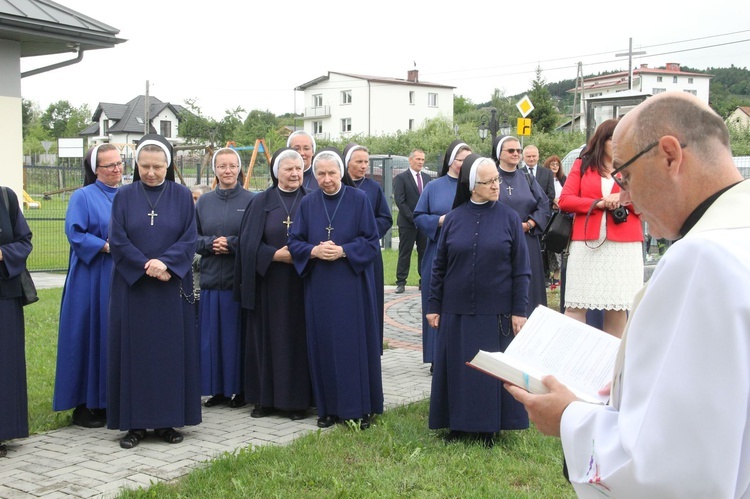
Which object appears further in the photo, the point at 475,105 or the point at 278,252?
the point at 475,105

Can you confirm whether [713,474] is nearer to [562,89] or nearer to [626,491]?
[626,491]

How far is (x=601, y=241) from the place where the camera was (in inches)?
280

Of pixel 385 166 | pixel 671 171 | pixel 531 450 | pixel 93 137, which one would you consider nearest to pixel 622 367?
pixel 671 171

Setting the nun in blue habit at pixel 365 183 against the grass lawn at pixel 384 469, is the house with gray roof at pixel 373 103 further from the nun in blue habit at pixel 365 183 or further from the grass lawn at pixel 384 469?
the grass lawn at pixel 384 469

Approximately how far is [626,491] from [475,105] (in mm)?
117823

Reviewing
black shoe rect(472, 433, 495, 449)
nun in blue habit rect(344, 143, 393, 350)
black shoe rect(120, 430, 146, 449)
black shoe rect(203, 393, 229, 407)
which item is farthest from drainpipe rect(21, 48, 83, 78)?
black shoe rect(472, 433, 495, 449)

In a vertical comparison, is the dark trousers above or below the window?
below

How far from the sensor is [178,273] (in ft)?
20.4

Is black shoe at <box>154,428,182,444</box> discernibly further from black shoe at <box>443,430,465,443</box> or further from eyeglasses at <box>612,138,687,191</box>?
eyeglasses at <box>612,138,687,191</box>

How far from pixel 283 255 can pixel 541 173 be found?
6817mm

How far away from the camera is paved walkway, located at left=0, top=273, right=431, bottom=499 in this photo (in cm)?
525

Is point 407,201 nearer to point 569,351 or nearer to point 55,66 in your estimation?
point 55,66

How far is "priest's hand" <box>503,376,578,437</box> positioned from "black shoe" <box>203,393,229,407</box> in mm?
5745

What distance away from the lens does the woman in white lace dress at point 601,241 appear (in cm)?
704
